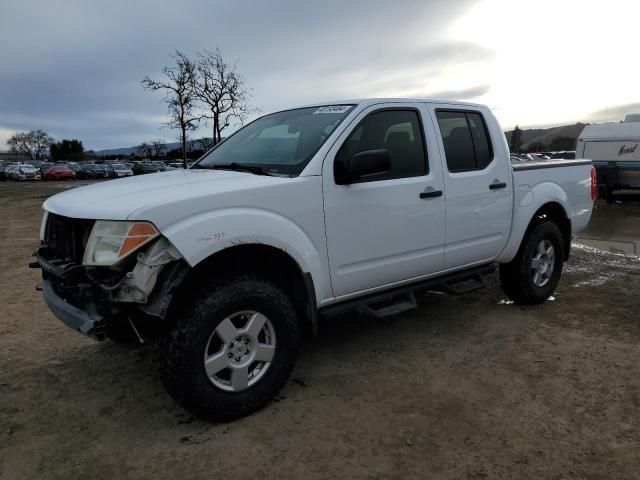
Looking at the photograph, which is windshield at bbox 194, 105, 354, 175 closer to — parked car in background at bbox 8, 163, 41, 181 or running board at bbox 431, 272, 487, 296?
running board at bbox 431, 272, 487, 296

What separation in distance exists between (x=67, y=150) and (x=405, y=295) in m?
90.0

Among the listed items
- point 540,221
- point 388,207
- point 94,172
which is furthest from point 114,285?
point 94,172

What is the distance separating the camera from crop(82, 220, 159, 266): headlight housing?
100 inches

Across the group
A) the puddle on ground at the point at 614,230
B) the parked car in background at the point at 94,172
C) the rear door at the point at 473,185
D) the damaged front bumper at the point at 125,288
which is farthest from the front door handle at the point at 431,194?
the parked car in background at the point at 94,172

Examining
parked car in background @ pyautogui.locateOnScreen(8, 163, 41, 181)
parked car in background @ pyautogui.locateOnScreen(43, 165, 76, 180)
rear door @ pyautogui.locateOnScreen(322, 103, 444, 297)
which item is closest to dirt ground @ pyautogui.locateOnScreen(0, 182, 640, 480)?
rear door @ pyautogui.locateOnScreen(322, 103, 444, 297)

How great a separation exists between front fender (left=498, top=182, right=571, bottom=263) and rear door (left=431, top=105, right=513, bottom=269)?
0.34 feet

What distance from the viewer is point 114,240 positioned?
103 inches

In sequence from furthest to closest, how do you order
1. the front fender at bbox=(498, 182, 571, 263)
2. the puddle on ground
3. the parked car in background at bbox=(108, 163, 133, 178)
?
the parked car in background at bbox=(108, 163, 133, 178), the puddle on ground, the front fender at bbox=(498, 182, 571, 263)

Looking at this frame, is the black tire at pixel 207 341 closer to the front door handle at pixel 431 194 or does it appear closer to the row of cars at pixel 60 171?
the front door handle at pixel 431 194

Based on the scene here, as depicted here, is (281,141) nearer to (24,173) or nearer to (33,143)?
(24,173)

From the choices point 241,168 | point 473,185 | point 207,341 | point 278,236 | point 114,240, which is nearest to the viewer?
point 114,240

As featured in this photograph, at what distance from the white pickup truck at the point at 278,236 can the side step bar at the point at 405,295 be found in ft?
0.04

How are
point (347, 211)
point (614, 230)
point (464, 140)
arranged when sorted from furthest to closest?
point (614, 230)
point (464, 140)
point (347, 211)

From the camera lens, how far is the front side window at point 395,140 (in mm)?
3547
